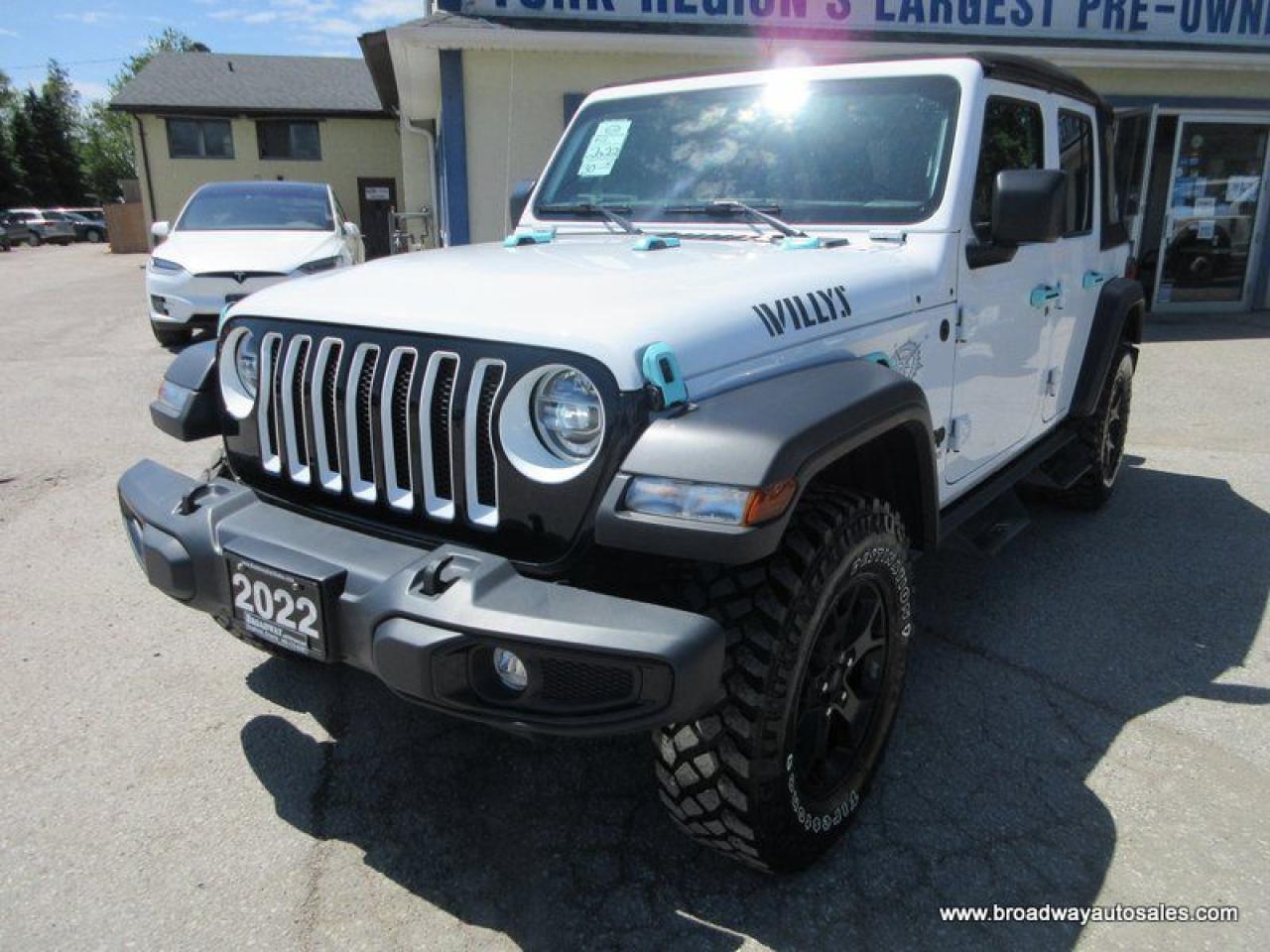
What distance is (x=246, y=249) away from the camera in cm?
885

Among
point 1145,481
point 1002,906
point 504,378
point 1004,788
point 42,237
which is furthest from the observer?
point 42,237

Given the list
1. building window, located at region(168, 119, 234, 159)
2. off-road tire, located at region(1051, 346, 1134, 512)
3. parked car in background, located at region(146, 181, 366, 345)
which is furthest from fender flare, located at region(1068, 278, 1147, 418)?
building window, located at region(168, 119, 234, 159)

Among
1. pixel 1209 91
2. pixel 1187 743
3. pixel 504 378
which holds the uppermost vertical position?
pixel 1209 91

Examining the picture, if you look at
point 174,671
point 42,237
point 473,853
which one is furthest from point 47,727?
point 42,237

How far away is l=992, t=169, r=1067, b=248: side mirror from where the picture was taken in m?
2.69

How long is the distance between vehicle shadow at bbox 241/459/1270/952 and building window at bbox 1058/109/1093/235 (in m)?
1.54

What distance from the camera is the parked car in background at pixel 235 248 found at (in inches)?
333

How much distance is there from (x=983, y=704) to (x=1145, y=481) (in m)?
2.92

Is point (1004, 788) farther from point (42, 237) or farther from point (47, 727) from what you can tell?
point (42, 237)

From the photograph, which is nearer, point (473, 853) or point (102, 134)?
point (473, 853)

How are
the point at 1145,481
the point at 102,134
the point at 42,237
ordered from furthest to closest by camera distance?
1. the point at 102,134
2. the point at 42,237
3. the point at 1145,481

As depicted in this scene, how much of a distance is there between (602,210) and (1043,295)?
163 centimetres

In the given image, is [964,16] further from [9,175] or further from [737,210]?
[9,175]

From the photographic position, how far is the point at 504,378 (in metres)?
1.99
